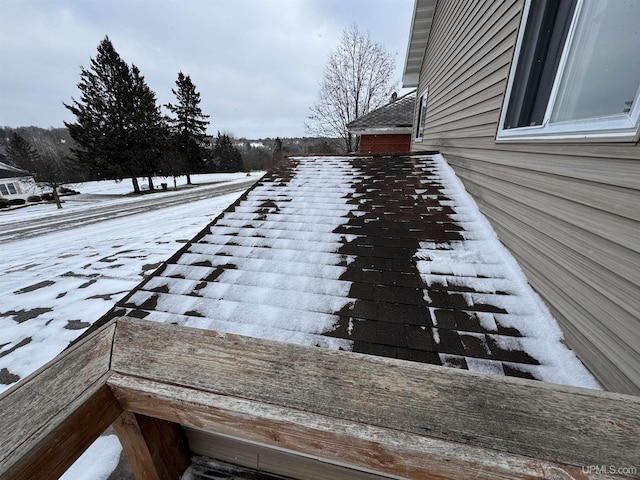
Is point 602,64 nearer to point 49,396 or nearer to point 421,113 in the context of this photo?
point 49,396

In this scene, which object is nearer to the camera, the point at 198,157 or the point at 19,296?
the point at 19,296

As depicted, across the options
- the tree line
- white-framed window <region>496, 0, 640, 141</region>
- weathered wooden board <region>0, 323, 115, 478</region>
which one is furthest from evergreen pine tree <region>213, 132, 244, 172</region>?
weathered wooden board <region>0, 323, 115, 478</region>

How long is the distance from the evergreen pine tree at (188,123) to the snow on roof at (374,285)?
2915cm

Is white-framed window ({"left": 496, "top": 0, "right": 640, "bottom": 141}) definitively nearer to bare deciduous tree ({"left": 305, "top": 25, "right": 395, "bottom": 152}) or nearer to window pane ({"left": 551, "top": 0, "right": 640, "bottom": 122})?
window pane ({"left": 551, "top": 0, "right": 640, "bottom": 122})

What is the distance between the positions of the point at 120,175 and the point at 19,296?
20981 mm

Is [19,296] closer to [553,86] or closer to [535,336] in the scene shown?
[535,336]

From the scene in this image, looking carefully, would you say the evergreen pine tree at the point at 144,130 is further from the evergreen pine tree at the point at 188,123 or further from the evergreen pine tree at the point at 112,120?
the evergreen pine tree at the point at 188,123

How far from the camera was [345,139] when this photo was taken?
21062 millimetres

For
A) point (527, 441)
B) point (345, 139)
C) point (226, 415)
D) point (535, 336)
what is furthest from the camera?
point (345, 139)

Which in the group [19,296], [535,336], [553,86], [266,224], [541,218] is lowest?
[19,296]

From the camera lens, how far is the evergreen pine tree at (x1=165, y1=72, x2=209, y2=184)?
28.7 m

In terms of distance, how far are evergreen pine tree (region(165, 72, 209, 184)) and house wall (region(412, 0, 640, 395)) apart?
99.1 feet

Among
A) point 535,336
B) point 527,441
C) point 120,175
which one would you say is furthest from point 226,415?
point 120,175

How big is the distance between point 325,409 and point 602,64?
264 centimetres
